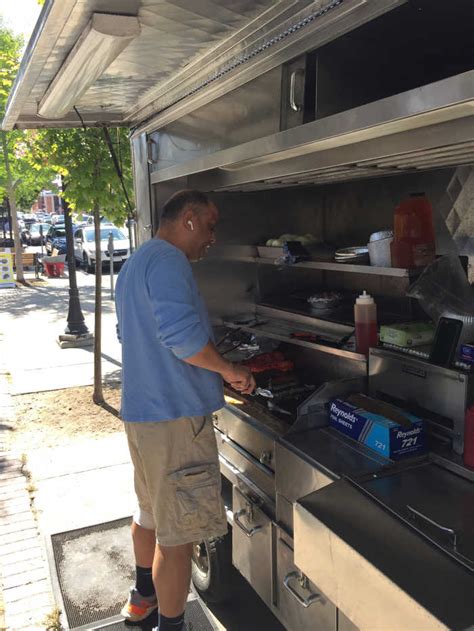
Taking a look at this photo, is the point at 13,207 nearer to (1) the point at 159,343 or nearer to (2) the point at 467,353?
(1) the point at 159,343

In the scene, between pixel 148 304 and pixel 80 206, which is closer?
pixel 148 304

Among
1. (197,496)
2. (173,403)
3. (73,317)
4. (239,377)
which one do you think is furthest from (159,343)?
(73,317)

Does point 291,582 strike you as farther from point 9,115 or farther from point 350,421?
point 9,115

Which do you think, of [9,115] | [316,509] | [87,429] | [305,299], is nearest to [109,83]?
[9,115]

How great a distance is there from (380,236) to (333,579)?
4.81ft

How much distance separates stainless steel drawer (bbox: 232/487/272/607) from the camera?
8.54 ft

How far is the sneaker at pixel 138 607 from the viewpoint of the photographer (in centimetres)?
284

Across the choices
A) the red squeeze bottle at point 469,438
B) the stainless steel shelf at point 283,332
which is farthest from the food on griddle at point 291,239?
the red squeeze bottle at point 469,438

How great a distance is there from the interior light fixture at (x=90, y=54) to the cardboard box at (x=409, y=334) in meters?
1.53

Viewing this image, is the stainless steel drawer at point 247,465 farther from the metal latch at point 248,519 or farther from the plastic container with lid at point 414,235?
the plastic container with lid at point 414,235

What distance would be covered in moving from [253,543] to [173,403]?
2.61ft

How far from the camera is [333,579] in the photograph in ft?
5.59

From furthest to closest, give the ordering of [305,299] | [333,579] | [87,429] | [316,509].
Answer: [87,429], [305,299], [316,509], [333,579]

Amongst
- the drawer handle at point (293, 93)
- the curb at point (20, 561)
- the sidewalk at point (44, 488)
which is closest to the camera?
the drawer handle at point (293, 93)
